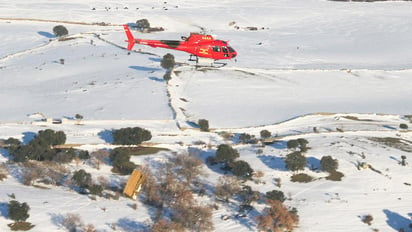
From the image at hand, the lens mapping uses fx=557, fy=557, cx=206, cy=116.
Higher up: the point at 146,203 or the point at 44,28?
the point at 44,28

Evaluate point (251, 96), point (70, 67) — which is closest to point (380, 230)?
point (251, 96)

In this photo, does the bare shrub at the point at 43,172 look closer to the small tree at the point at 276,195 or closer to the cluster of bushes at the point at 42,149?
the cluster of bushes at the point at 42,149

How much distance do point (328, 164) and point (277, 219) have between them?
460 inches

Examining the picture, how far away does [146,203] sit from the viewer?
48969 millimetres

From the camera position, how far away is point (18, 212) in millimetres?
42938

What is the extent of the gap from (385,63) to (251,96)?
38996mm

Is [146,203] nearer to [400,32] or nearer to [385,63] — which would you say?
[385,63]

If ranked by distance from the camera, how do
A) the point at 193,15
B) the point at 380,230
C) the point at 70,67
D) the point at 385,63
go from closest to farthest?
the point at 380,230 → the point at 70,67 → the point at 385,63 → the point at 193,15

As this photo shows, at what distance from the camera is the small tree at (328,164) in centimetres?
5412

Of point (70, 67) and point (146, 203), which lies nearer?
point (146, 203)

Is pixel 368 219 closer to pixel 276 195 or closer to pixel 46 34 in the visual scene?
pixel 276 195

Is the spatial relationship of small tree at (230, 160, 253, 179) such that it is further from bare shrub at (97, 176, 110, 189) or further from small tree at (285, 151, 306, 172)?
bare shrub at (97, 176, 110, 189)

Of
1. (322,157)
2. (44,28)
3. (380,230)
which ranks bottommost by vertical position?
(380,230)

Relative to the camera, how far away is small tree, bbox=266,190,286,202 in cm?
4869
